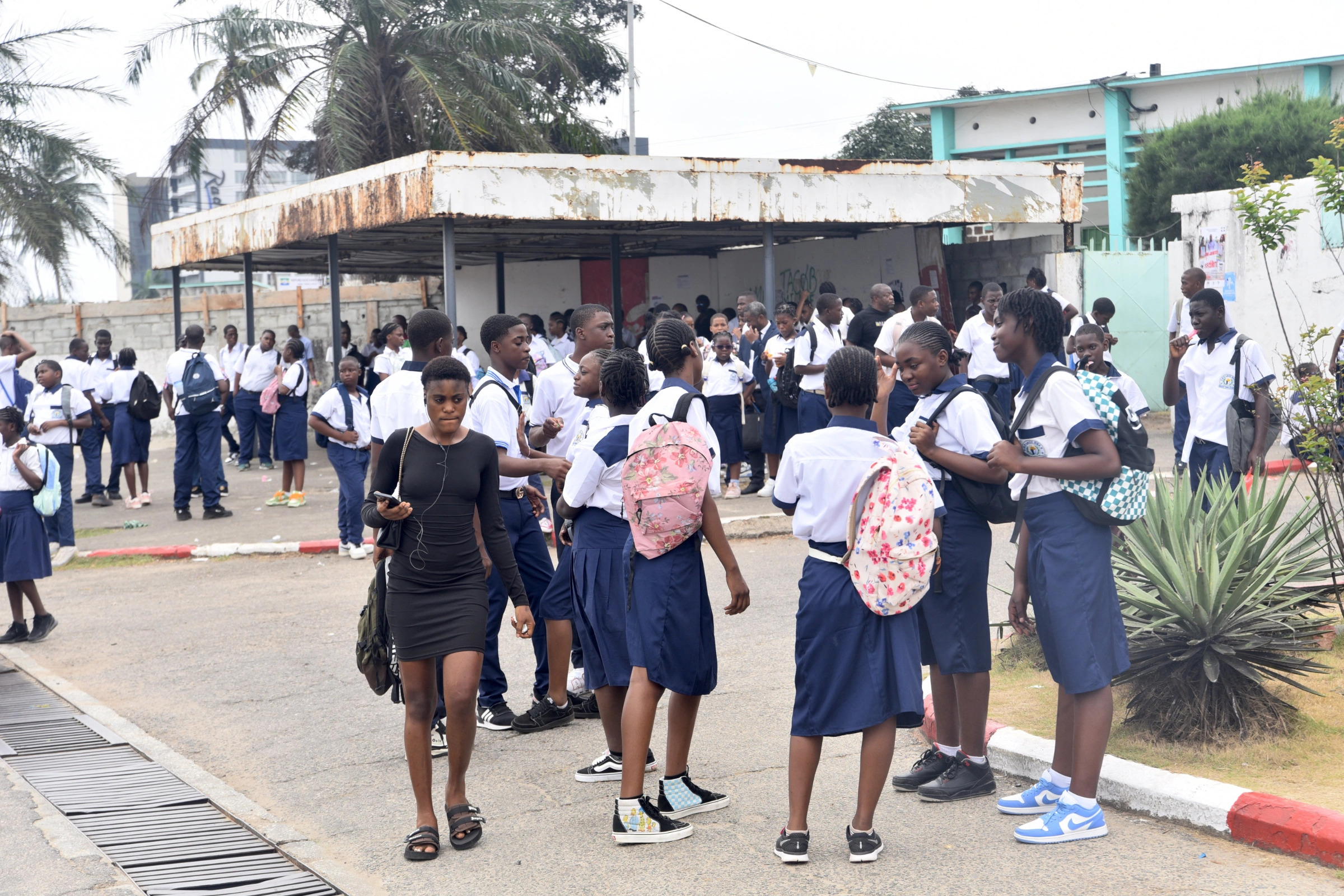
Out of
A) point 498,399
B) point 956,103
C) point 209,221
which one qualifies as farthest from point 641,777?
point 956,103

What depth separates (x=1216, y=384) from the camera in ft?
25.5

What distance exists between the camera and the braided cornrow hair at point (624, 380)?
4984 mm

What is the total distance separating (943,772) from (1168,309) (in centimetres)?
1572

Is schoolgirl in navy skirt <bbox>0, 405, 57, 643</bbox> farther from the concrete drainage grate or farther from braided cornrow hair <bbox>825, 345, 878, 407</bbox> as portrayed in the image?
braided cornrow hair <bbox>825, 345, 878, 407</bbox>

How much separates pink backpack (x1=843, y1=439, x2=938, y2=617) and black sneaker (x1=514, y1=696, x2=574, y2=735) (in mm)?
2307

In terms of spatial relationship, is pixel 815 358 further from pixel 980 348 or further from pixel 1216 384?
pixel 1216 384

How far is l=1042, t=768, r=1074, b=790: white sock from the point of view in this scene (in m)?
4.68

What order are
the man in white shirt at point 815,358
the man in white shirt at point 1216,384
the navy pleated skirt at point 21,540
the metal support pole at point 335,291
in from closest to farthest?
1. the man in white shirt at point 1216,384
2. the navy pleated skirt at point 21,540
3. the man in white shirt at point 815,358
4. the metal support pole at point 335,291

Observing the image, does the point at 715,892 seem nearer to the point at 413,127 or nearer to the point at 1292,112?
the point at 413,127

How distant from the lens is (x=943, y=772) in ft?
16.5

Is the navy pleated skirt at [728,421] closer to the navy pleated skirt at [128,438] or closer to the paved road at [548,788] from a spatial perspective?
the paved road at [548,788]

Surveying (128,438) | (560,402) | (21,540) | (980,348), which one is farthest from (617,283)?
(560,402)

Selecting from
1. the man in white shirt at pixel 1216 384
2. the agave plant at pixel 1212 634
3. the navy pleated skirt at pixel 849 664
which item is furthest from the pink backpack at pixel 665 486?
the man in white shirt at pixel 1216 384

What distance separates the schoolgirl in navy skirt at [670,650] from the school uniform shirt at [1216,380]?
4.25 meters
